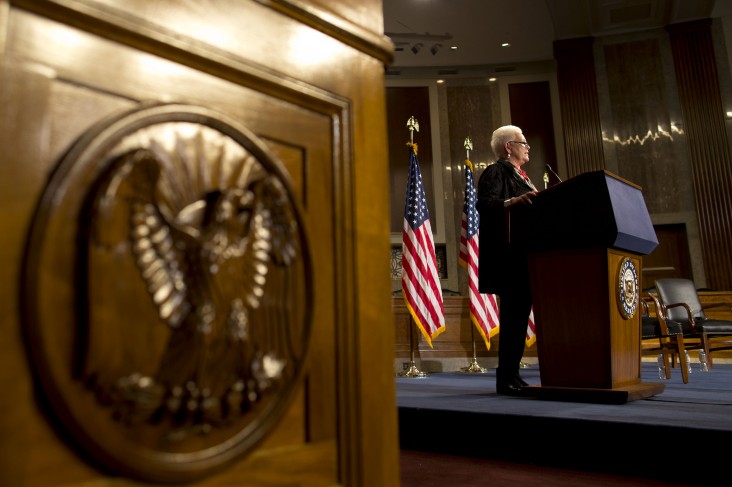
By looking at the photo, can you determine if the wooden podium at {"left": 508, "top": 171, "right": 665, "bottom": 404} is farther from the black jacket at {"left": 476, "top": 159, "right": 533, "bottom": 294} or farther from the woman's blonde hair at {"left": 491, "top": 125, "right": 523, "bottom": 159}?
the woman's blonde hair at {"left": 491, "top": 125, "right": 523, "bottom": 159}

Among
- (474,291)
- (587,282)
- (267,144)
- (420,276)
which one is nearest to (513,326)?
(587,282)

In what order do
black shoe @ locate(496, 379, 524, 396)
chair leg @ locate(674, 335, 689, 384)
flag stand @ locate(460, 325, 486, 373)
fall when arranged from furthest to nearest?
flag stand @ locate(460, 325, 486, 373) → chair leg @ locate(674, 335, 689, 384) → black shoe @ locate(496, 379, 524, 396)

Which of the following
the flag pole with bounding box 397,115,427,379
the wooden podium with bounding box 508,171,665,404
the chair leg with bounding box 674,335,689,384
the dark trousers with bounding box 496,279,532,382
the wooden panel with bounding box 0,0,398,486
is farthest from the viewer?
the flag pole with bounding box 397,115,427,379

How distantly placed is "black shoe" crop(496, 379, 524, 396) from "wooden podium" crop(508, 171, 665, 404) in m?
0.09

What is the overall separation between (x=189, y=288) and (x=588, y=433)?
4.66 feet

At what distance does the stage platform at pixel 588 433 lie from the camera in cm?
141

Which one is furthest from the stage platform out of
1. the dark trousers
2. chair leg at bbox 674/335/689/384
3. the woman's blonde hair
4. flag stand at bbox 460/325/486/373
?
flag stand at bbox 460/325/486/373

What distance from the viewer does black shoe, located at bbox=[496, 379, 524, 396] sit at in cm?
240

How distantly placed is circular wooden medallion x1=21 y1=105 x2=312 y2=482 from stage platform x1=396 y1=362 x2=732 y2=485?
127 centimetres

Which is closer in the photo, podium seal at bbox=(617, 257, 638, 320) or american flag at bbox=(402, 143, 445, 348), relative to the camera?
podium seal at bbox=(617, 257, 638, 320)

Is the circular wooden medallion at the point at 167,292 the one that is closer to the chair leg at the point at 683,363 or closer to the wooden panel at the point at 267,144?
the wooden panel at the point at 267,144

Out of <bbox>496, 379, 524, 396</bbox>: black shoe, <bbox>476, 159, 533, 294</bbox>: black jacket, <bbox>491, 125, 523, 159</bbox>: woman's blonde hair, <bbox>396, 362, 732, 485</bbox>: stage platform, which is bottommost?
<bbox>396, 362, 732, 485</bbox>: stage platform

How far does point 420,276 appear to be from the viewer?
4.91 metres

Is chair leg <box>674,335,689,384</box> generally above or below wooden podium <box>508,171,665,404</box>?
below
